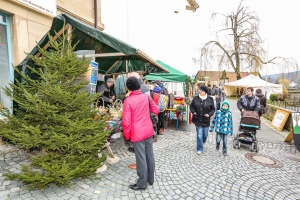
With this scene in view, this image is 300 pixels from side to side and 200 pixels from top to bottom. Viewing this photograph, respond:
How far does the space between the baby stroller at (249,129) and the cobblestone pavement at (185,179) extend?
417 mm

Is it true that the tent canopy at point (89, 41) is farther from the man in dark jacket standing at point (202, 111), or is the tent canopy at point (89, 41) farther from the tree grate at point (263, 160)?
the tree grate at point (263, 160)

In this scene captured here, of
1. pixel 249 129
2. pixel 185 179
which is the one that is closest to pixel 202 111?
pixel 249 129

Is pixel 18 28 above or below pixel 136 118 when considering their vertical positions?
above

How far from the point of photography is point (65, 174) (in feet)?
9.10

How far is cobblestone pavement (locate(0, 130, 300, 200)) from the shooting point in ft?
9.97

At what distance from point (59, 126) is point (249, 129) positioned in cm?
525

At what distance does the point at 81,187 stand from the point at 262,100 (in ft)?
29.2

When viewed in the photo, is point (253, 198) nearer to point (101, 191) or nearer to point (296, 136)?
point (101, 191)

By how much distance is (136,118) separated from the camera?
119 inches

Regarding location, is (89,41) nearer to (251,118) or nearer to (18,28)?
(18,28)

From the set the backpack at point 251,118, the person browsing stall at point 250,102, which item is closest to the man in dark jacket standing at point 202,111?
the backpack at point 251,118

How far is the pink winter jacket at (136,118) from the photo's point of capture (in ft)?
9.80

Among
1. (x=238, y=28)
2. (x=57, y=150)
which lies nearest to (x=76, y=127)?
(x=57, y=150)

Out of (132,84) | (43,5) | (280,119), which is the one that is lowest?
(280,119)
